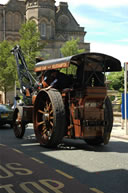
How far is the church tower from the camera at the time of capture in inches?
2142

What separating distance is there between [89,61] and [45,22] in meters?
46.6

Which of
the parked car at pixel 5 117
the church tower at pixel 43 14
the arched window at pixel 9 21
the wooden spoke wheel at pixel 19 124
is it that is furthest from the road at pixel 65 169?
the arched window at pixel 9 21

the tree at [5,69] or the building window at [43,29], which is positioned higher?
the building window at [43,29]

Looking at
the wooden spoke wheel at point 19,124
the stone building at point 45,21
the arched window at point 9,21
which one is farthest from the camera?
the arched window at point 9,21

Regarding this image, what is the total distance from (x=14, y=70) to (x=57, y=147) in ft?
86.4

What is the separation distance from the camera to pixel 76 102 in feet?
33.8

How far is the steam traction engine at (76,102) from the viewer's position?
10.1 metres

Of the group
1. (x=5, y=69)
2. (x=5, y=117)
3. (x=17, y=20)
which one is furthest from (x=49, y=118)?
(x=17, y=20)

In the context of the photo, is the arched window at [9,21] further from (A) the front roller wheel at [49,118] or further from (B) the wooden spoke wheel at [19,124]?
(A) the front roller wheel at [49,118]

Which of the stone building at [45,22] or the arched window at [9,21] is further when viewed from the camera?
the arched window at [9,21]

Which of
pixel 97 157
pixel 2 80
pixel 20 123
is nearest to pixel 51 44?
pixel 2 80

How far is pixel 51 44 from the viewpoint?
56219 mm

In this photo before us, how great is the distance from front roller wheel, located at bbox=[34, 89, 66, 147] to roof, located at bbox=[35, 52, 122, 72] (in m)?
0.98

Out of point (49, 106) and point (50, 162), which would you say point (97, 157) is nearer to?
point (50, 162)
